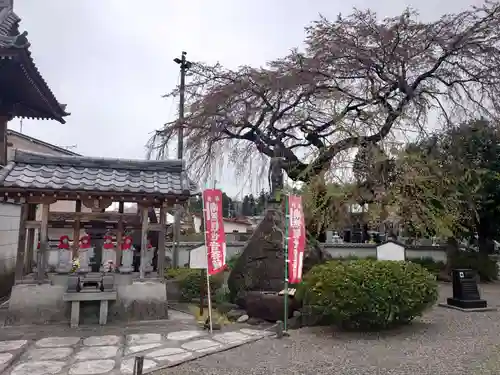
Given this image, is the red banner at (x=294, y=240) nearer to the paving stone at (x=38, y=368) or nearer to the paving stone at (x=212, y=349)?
the paving stone at (x=212, y=349)

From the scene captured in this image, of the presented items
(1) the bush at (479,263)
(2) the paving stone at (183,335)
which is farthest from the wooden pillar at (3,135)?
(1) the bush at (479,263)

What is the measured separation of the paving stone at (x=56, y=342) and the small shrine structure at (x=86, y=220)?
914 mm

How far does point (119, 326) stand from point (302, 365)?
12.3 feet

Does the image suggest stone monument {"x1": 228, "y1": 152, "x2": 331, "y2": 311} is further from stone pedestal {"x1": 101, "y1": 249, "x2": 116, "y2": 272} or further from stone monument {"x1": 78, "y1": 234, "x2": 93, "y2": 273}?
stone monument {"x1": 78, "y1": 234, "x2": 93, "y2": 273}

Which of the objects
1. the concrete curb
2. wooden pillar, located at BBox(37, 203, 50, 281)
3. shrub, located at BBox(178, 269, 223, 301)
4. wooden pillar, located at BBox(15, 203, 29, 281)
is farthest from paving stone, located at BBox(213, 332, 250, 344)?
wooden pillar, located at BBox(15, 203, 29, 281)

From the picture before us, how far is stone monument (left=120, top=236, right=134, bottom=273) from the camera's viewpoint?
26.5 ft

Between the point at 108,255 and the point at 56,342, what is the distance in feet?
6.88

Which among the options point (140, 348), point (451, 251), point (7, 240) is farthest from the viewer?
point (451, 251)

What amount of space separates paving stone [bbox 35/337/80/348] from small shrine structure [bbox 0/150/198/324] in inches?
36.0

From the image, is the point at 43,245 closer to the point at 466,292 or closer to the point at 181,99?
the point at 181,99

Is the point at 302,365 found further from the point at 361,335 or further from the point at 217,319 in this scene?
the point at 217,319

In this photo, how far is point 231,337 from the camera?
274 inches

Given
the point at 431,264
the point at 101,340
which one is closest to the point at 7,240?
the point at 101,340

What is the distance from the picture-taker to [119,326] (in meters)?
7.48
